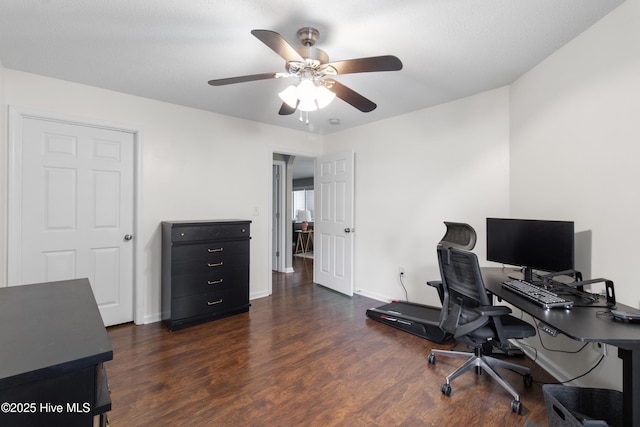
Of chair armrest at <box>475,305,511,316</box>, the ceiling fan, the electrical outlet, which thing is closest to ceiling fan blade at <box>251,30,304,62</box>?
the ceiling fan

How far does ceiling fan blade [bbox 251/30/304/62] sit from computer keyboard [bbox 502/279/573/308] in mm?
1932

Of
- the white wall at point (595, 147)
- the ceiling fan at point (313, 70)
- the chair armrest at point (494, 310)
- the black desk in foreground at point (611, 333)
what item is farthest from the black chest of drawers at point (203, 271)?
the white wall at point (595, 147)

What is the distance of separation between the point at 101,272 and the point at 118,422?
69.1 inches

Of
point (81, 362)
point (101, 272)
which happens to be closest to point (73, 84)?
point (101, 272)

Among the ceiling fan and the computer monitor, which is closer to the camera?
the ceiling fan

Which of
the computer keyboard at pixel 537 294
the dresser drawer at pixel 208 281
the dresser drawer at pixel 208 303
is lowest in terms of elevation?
the dresser drawer at pixel 208 303

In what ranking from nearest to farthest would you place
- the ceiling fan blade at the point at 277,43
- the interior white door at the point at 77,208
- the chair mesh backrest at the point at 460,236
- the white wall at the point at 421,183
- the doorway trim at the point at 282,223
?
the ceiling fan blade at the point at 277,43
the chair mesh backrest at the point at 460,236
the interior white door at the point at 77,208
the white wall at the point at 421,183
the doorway trim at the point at 282,223

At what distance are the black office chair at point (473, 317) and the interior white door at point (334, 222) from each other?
203cm

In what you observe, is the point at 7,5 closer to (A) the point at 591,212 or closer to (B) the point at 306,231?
(A) the point at 591,212

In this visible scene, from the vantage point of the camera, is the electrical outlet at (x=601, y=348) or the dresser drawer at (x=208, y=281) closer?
the electrical outlet at (x=601, y=348)

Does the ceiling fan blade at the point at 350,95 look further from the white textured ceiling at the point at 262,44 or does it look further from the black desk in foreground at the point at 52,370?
the black desk in foreground at the point at 52,370

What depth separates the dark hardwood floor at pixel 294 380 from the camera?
1792 millimetres

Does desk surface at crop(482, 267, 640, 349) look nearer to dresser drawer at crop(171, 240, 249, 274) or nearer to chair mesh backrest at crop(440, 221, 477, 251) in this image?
chair mesh backrest at crop(440, 221, 477, 251)

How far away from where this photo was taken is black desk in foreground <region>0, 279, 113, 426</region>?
0.66 m
